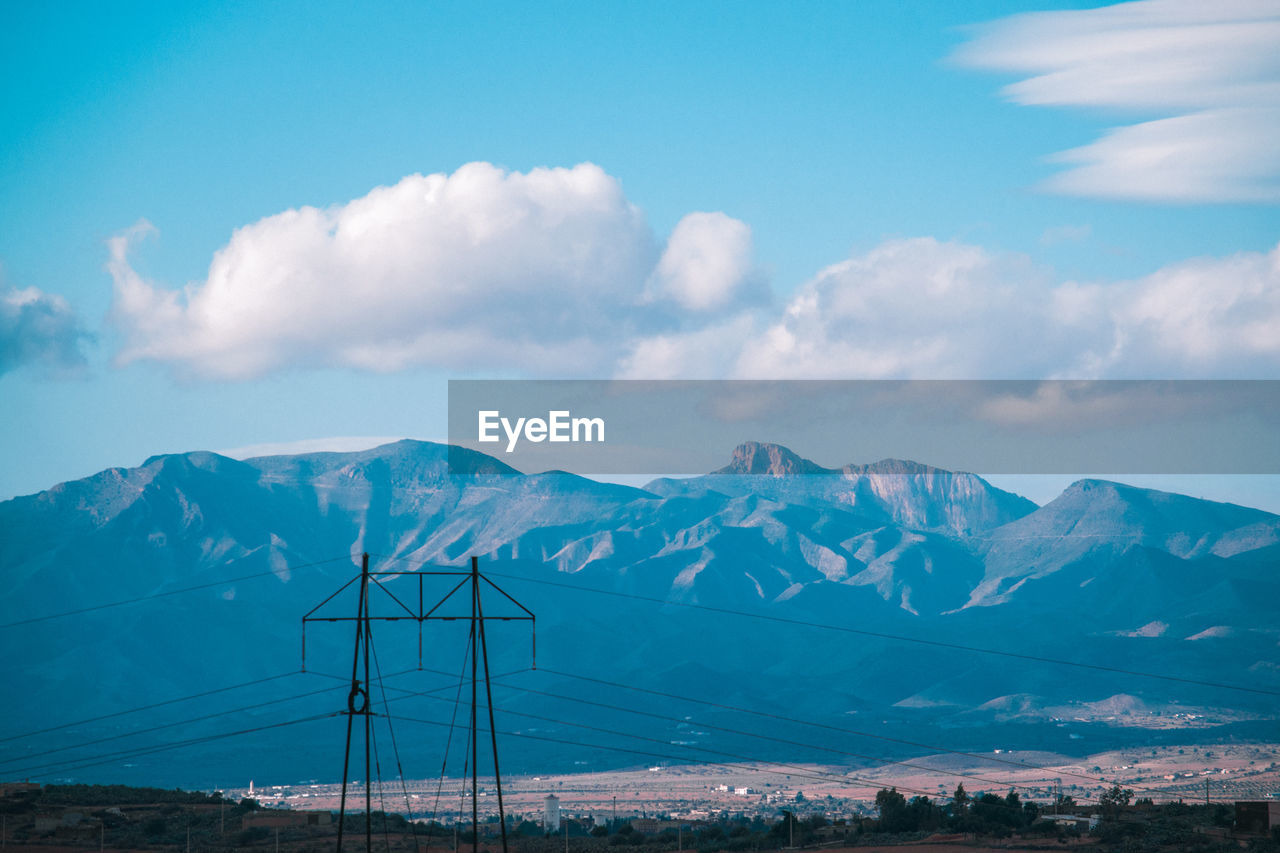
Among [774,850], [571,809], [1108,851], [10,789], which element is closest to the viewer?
[1108,851]

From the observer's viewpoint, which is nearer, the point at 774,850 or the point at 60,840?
the point at 774,850

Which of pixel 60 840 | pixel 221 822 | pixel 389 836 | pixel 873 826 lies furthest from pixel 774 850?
pixel 60 840

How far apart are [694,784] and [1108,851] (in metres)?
136

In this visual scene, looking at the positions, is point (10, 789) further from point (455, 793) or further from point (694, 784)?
point (694, 784)

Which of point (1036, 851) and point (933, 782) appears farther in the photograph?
point (933, 782)

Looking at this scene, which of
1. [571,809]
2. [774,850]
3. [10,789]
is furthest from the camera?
[571,809]

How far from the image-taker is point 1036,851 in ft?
206

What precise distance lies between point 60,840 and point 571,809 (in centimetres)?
9132

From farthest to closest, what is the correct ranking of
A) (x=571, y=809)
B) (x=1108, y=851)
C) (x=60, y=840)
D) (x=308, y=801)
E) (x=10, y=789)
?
1. (x=308, y=801)
2. (x=571, y=809)
3. (x=10, y=789)
4. (x=60, y=840)
5. (x=1108, y=851)

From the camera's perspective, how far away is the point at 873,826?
75.6m

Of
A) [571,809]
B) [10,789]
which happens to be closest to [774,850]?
[10,789]

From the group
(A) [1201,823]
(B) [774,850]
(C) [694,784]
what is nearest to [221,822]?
(B) [774,850]

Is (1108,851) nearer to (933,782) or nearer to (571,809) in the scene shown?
(571,809)

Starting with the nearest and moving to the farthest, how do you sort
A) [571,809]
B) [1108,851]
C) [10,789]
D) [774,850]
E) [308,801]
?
[1108,851] → [774,850] → [10,789] → [571,809] → [308,801]
